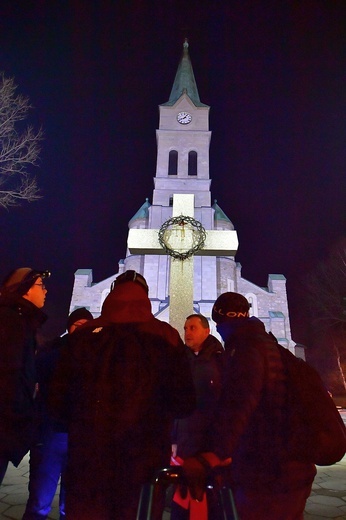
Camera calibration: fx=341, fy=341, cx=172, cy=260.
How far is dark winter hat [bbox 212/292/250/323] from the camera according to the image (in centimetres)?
244

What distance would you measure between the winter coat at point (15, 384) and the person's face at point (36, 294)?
31 centimetres

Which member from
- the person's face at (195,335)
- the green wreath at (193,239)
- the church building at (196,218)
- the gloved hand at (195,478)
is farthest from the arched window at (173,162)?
the gloved hand at (195,478)

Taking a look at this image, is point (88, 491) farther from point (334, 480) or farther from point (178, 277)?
point (178, 277)

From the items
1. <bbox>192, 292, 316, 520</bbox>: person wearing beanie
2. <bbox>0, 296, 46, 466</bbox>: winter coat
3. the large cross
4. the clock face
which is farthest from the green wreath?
the clock face

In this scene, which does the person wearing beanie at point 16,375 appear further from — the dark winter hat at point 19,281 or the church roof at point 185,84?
the church roof at point 185,84

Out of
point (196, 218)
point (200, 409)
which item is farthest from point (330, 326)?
point (200, 409)

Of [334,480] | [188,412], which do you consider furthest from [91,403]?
[334,480]

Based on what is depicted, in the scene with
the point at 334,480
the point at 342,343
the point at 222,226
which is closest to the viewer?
the point at 334,480

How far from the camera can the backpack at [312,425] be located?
1861 mm

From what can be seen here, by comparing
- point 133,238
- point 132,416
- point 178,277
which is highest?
point 133,238

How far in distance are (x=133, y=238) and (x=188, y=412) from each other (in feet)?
20.8

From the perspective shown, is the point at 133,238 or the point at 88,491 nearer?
the point at 88,491

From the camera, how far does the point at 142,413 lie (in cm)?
183

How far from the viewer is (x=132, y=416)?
5.91ft
